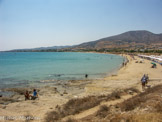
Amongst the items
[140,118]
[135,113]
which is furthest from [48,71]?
[140,118]

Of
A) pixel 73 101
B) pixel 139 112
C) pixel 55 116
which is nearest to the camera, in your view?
pixel 139 112

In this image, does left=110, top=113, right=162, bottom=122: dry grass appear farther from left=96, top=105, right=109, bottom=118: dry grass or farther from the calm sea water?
the calm sea water

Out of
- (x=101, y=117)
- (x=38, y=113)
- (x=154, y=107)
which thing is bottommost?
(x=38, y=113)

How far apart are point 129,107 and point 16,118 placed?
627 centimetres

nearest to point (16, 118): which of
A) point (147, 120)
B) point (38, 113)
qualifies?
point (38, 113)

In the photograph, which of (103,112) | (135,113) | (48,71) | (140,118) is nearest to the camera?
(140,118)

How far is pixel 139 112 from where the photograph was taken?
6.52 metres

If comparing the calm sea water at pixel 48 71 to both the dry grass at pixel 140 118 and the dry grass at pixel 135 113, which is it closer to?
the dry grass at pixel 135 113

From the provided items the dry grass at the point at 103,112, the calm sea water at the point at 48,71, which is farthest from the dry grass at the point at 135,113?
the calm sea water at the point at 48,71

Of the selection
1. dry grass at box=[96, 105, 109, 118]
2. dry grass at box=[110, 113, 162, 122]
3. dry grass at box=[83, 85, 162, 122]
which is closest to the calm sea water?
dry grass at box=[96, 105, 109, 118]

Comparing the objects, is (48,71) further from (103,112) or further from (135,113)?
(135,113)

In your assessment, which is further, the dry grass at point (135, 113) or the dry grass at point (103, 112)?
the dry grass at point (103, 112)

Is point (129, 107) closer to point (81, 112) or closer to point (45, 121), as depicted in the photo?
point (81, 112)

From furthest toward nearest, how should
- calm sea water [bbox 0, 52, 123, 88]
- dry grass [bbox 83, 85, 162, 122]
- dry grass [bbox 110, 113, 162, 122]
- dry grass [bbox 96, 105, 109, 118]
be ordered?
calm sea water [bbox 0, 52, 123, 88], dry grass [bbox 96, 105, 109, 118], dry grass [bbox 83, 85, 162, 122], dry grass [bbox 110, 113, 162, 122]
